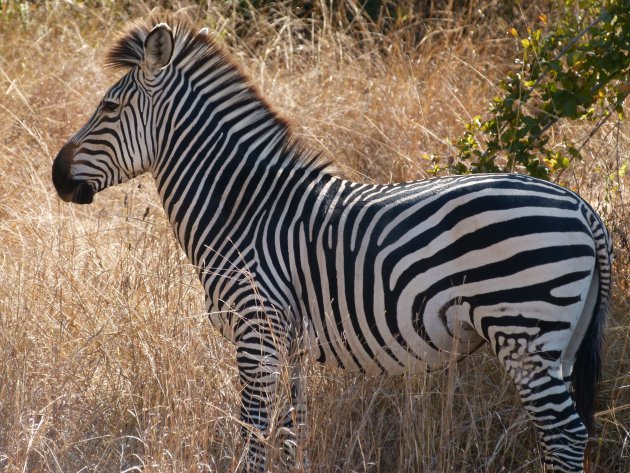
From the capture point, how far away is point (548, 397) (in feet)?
10.4

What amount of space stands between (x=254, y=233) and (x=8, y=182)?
3381mm

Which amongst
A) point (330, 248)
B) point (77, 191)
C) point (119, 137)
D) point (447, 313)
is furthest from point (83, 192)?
point (447, 313)

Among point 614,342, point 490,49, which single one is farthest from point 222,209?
point 490,49

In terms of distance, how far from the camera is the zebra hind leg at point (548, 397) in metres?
3.17

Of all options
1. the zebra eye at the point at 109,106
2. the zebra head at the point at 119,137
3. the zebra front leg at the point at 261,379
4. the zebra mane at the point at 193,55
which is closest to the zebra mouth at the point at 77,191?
the zebra head at the point at 119,137

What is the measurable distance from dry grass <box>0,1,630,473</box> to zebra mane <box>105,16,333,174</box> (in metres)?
0.36

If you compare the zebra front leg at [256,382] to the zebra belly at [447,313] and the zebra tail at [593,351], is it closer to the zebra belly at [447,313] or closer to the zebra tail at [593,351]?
the zebra belly at [447,313]

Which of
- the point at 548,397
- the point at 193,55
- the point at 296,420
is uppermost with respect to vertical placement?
the point at 193,55

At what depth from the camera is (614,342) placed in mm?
4344

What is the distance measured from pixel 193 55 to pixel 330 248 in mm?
1145

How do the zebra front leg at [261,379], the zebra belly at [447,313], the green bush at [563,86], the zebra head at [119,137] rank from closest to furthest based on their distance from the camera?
the zebra belly at [447,313] < the zebra front leg at [261,379] < the zebra head at [119,137] < the green bush at [563,86]

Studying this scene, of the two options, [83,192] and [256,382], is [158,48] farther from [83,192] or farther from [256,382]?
[256,382]

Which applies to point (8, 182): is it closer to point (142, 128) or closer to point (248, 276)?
point (142, 128)

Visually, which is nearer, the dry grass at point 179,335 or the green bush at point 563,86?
the dry grass at point 179,335
